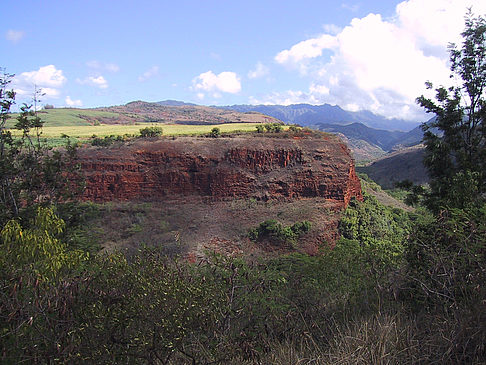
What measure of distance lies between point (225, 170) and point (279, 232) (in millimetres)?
7950

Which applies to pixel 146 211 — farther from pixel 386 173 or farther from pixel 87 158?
pixel 386 173

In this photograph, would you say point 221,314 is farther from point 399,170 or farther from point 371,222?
point 399,170

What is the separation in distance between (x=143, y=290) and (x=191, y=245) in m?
18.1

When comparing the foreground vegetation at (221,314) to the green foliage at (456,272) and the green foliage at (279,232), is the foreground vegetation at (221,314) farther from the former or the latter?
the green foliage at (279,232)

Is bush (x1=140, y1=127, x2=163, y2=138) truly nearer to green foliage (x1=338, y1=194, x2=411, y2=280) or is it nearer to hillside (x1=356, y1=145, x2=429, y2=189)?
green foliage (x1=338, y1=194, x2=411, y2=280)

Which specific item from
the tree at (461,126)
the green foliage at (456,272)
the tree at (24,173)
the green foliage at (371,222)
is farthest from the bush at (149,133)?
the green foliage at (456,272)

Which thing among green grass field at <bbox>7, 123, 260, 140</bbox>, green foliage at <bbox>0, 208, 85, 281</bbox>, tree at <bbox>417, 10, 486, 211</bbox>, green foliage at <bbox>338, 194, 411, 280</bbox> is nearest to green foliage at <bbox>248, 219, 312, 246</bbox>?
green foliage at <bbox>338, 194, 411, 280</bbox>

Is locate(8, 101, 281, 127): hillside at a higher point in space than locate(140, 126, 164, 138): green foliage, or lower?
higher

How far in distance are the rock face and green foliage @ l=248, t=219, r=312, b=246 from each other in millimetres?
4220

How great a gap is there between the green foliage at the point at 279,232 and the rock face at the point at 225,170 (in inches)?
166

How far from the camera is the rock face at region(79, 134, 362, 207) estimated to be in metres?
27.4

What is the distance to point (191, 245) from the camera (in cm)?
2222

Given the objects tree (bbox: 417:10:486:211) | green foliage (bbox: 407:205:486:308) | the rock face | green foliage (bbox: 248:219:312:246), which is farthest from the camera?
the rock face

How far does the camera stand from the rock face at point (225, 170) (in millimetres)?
27375
